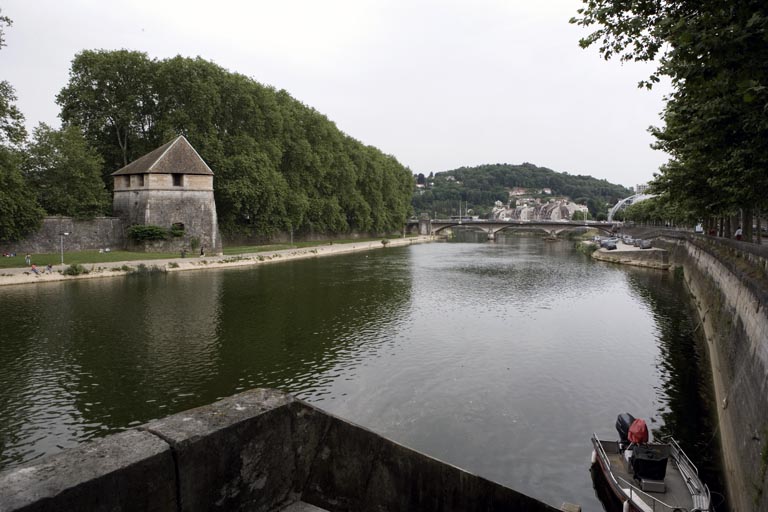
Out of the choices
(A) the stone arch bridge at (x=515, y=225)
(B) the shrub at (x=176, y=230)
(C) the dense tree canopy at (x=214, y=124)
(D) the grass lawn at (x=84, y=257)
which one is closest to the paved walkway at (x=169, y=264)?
(D) the grass lawn at (x=84, y=257)

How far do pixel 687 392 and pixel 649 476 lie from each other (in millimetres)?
7480

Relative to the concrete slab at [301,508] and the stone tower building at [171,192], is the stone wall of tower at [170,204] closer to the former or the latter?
the stone tower building at [171,192]

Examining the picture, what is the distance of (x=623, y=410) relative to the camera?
13.8m

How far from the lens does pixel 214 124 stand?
55562 mm

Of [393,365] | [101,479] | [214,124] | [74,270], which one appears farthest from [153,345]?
[214,124]

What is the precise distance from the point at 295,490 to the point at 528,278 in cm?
3802

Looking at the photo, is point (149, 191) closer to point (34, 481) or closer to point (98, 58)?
point (98, 58)

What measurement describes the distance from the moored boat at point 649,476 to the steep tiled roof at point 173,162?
4503 centimetres

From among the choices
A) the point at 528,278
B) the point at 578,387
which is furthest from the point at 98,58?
the point at 578,387

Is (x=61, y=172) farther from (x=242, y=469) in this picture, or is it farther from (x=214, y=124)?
(x=242, y=469)

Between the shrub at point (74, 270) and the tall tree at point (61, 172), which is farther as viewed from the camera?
the tall tree at point (61, 172)

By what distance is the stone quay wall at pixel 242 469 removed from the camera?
290cm

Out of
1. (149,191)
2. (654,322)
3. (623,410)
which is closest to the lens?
(623,410)

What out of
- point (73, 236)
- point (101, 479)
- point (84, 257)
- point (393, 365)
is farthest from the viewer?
point (73, 236)
